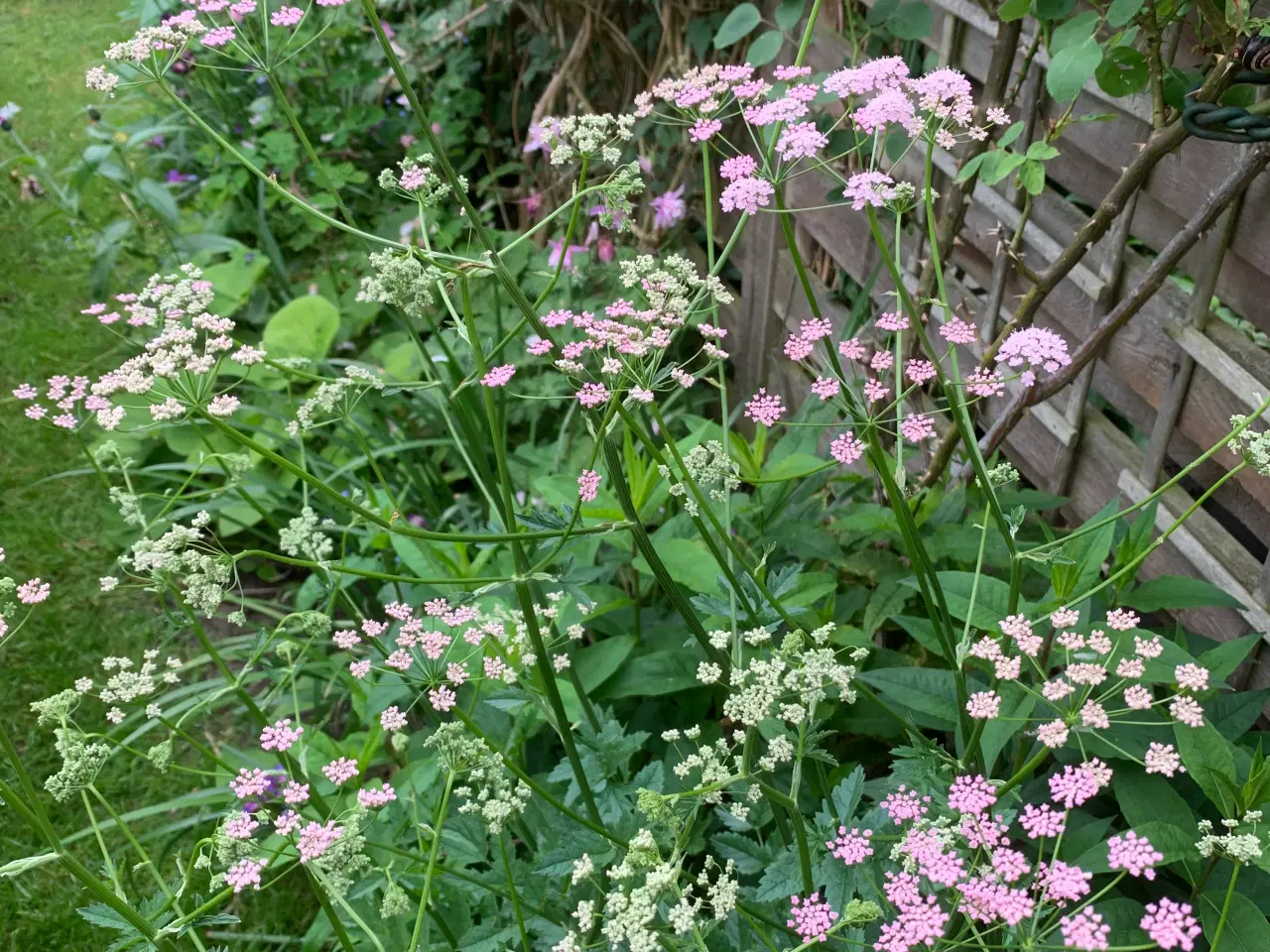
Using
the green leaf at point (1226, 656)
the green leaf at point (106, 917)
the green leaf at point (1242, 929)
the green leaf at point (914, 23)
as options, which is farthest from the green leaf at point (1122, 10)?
the green leaf at point (106, 917)

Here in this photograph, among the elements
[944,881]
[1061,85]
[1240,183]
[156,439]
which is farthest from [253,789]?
[156,439]

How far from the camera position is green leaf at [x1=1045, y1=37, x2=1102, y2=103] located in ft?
4.95

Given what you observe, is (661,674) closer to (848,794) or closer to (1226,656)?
(848,794)

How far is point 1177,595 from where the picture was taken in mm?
1729

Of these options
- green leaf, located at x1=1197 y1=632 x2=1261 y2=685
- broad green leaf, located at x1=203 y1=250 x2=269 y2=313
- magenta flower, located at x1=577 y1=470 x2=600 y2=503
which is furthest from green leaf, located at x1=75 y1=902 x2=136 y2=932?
broad green leaf, located at x1=203 y1=250 x2=269 y2=313

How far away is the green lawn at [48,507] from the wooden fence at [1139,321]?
91.4 inches

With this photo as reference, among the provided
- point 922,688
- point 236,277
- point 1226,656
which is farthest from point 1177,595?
point 236,277

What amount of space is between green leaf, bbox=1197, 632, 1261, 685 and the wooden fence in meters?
0.15

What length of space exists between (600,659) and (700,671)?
0.89 metres

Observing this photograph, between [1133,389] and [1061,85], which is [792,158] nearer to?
[1061,85]

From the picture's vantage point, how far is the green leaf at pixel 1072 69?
151 cm

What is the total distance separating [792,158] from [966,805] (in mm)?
752

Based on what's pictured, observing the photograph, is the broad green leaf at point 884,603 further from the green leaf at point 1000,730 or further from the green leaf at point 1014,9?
the green leaf at point 1014,9

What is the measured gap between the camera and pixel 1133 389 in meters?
2.07
